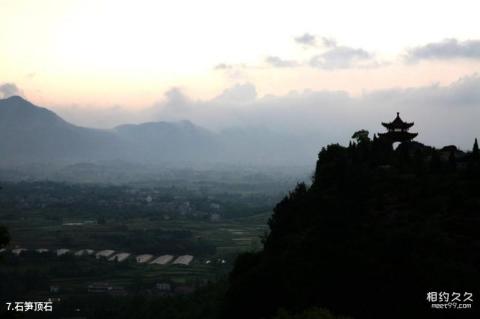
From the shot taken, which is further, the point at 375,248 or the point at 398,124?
the point at 398,124

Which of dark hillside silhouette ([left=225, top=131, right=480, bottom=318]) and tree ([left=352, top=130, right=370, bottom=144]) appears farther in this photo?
tree ([left=352, top=130, right=370, bottom=144])

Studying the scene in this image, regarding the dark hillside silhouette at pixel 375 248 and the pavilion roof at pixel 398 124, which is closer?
the dark hillside silhouette at pixel 375 248

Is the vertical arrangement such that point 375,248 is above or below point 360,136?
below

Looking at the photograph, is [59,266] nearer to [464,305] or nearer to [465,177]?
[465,177]

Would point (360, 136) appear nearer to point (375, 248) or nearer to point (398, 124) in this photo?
point (398, 124)

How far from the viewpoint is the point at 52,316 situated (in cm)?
6278

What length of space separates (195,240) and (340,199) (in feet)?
269

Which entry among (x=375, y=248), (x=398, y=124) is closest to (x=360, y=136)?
(x=398, y=124)

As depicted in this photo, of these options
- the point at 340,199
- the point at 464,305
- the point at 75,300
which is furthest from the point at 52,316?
the point at 464,305

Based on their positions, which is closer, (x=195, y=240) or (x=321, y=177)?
(x=321, y=177)

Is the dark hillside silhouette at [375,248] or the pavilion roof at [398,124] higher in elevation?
the pavilion roof at [398,124]

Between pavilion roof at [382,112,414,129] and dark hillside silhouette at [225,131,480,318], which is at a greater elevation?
pavilion roof at [382,112,414,129]

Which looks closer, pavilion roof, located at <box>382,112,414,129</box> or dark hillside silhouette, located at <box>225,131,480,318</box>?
dark hillside silhouette, located at <box>225,131,480,318</box>

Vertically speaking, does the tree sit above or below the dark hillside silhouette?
above
